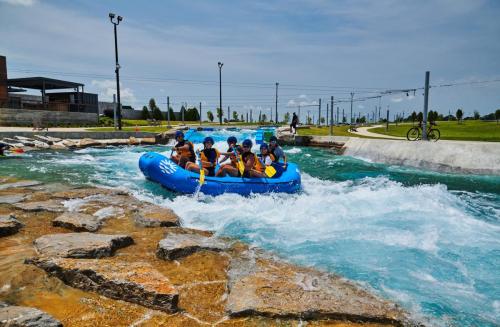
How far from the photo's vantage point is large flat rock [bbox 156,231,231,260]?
466 cm

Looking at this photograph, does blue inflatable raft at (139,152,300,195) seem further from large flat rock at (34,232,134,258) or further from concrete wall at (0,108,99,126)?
concrete wall at (0,108,99,126)

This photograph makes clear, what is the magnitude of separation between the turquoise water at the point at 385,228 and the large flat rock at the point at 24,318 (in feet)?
10.5

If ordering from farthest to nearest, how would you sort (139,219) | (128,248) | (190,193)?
(190,193) < (139,219) < (128,248)

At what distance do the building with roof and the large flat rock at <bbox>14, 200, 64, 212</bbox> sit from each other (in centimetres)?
2184

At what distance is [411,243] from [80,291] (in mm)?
4954

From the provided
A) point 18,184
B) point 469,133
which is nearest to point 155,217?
point 18,184

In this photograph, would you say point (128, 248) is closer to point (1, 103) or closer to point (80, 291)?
point (80, 291)

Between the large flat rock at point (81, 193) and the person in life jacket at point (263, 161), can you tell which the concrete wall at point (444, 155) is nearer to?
the person in life jacket at point (263, 161)

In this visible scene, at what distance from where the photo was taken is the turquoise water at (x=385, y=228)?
14.2 feet

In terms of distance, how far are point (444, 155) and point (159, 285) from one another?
13663 millimetres

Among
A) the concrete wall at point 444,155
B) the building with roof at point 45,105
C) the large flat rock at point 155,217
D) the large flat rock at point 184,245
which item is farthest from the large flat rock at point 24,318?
the building with roof at point 45,105

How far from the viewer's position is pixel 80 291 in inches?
140

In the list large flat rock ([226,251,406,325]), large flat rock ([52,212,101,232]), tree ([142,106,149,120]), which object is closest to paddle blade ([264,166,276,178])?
large flat rock ([52,212,101,232])

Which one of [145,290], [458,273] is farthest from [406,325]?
[145,290]
